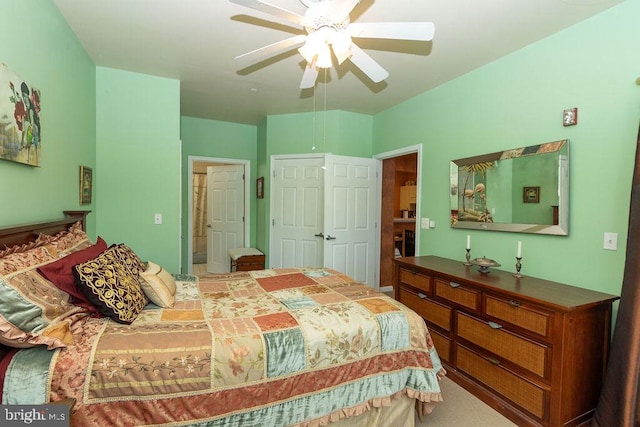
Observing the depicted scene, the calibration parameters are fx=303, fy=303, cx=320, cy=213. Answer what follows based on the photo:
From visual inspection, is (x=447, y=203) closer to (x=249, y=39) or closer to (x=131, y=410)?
(x=249, y=39)

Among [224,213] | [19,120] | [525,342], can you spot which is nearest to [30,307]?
[19,120]

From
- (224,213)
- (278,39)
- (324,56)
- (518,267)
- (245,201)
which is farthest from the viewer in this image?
(224,213)

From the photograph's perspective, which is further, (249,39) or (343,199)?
(343,199)

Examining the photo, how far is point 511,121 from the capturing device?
8.31 ft

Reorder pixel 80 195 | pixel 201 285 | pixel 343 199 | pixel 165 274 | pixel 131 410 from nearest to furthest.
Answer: pixel 131 410 → pixel 165 274 → pixel 201 285 → pixel 80 195 → pixel 343 199

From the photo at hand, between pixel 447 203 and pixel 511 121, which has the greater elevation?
pixel 511 121

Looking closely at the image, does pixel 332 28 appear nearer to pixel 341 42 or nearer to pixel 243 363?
pixel 341 42

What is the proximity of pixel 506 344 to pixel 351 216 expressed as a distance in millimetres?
2453

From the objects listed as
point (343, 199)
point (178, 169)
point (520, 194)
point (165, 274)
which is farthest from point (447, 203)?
point (178, 169)

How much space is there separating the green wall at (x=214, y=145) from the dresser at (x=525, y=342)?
11.3 ft

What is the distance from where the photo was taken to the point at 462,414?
2.01 m

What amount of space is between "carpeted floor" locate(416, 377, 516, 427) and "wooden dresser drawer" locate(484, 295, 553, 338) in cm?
63

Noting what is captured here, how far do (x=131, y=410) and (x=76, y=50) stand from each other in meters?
2.70

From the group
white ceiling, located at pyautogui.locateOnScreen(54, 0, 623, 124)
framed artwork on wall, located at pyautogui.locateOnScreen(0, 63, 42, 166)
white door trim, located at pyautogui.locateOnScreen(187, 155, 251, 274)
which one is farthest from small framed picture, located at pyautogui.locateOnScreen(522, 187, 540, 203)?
white door trim, located at pyautogui.locateOnScreen(187, 155, 251, 274)
